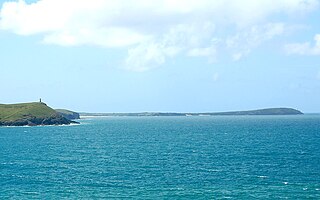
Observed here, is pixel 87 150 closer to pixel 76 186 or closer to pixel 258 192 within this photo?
pixel 76 186

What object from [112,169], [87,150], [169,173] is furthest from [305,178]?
[87,150]

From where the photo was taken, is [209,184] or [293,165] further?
[293,165]

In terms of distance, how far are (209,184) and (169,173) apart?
15709 millimetres

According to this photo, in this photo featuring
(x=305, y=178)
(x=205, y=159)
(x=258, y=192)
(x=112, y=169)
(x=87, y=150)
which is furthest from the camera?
(x=87, y=150)

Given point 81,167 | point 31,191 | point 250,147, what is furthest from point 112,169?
point 250,147

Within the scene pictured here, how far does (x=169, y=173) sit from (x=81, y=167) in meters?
27.6

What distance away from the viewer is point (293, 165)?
379 ft

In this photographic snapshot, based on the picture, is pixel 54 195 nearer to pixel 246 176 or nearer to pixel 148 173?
pixel 148 173

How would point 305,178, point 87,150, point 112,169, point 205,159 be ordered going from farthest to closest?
point 87,150 < point 205,159 < point 112,169 < point 305,178

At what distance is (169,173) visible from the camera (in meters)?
104

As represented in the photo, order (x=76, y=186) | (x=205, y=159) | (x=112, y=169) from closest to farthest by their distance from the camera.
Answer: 1. (x=76, y=186)
2. (x=112, y=169)
3. (x=205, y=159)

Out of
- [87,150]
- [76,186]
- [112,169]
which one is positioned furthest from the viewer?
[87,150]

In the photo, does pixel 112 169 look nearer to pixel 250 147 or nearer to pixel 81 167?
pixel 81 167

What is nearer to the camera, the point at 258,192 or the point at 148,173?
the point at 258,192
